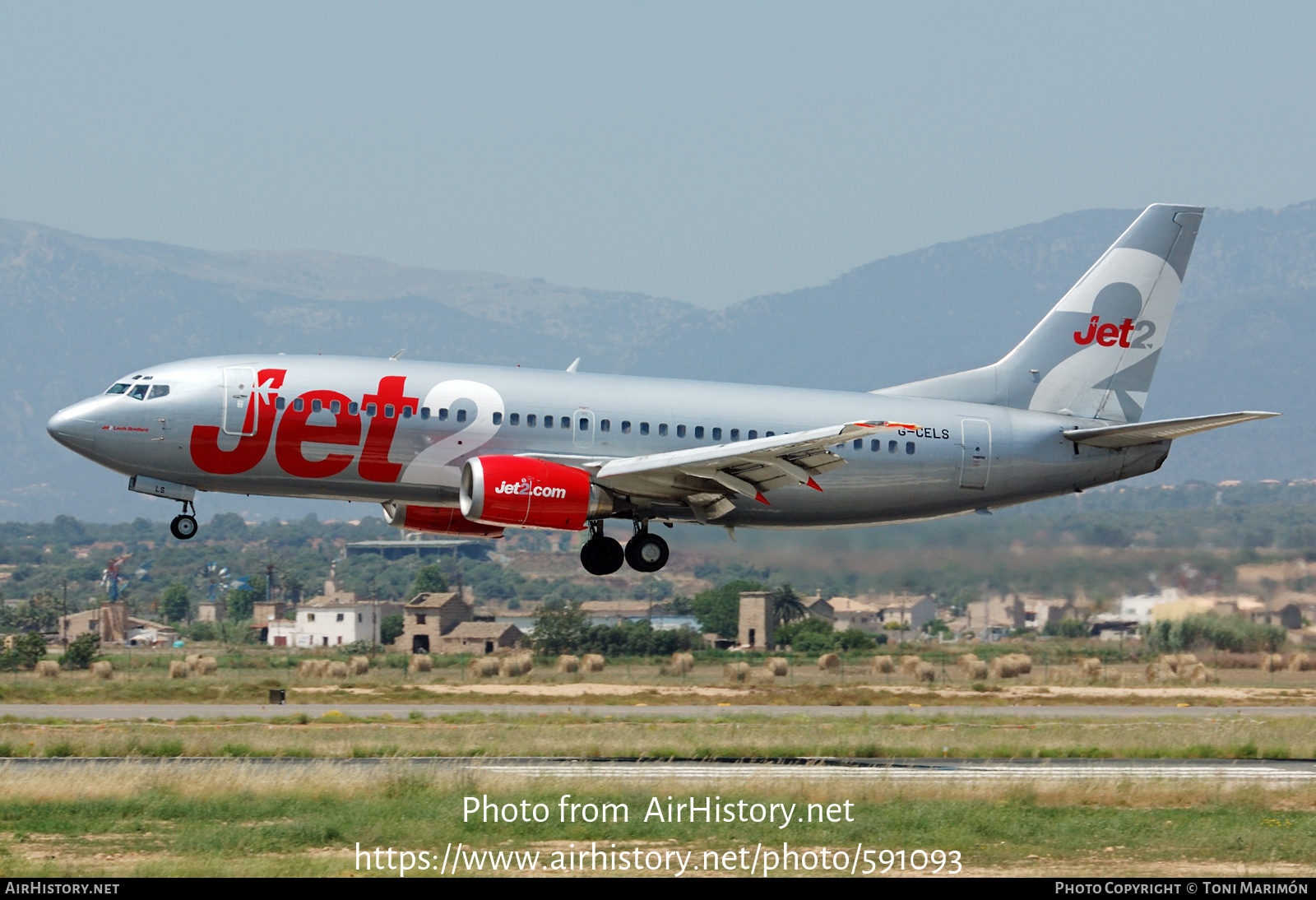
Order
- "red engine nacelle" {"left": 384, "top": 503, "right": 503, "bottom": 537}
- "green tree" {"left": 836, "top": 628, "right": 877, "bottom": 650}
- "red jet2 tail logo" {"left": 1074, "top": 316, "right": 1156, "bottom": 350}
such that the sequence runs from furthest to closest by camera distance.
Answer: "green tree" {"left": 836, "top": 628, "right": 877, "bottom": 650} → "red jet2 tail logo" {"left": 1074, "top": 316, "right": 1156, "bottom": 350} → "red engine nacelle" {"left": 384, "top": 503, "right": 503, "bottom": 537}

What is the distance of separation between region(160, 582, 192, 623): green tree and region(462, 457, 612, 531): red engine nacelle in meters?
144

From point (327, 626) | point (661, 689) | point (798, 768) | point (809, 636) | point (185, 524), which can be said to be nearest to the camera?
point (798, 768)

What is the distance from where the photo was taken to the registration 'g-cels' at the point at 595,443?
36812mm

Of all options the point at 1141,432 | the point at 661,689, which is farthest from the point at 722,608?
the point at 1141,432

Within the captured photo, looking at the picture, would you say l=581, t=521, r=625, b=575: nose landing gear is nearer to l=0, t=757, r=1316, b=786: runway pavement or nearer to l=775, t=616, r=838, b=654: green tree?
l=0, t=757, r=1316, b=786: runway pavement

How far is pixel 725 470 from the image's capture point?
3788 cm

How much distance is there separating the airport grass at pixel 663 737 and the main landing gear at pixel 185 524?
201 inches

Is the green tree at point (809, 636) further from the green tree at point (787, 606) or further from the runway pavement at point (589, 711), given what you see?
the runway pavement at point (589, 711)

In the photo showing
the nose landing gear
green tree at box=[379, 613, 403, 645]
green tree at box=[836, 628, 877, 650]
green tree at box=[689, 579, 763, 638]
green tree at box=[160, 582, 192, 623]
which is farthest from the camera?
green tree at box=[160, 582, 192, 623]

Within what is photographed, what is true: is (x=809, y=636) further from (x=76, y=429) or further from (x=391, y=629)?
(x=76, y=429)

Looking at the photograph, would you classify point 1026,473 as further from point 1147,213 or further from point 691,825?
point 691,825

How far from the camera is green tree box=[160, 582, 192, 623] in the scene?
174750mm

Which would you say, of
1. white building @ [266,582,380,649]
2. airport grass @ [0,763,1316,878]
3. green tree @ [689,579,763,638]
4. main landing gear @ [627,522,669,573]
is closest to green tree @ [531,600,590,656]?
green tree @ [689,579,763,638]

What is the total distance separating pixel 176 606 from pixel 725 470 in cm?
14810
